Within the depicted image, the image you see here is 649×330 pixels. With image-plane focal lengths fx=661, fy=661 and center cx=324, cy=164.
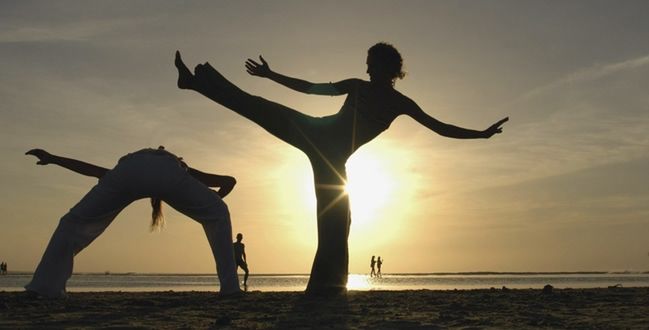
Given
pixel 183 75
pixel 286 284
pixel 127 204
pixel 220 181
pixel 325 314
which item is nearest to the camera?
pixel 325 314

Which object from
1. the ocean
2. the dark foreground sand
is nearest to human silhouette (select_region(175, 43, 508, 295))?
the dark foreground sand

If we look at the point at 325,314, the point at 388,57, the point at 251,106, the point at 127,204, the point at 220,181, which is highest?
the point at 388,57

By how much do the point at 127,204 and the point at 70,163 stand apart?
909 mm

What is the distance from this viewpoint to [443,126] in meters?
9.05

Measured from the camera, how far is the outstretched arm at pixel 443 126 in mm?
9047

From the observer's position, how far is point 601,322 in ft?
20.1

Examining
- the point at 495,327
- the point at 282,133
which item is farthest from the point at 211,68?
the point at 495,327

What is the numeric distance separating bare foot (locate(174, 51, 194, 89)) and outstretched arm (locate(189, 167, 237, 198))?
1163 mm

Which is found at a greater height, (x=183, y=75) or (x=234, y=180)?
(x=183, y=75)

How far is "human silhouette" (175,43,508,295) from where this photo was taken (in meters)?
8.88

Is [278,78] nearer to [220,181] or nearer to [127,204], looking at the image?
[220,181]

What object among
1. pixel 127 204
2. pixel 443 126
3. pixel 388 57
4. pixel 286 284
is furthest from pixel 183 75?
pixel 286 284

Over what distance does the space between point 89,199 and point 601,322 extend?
19.7ft

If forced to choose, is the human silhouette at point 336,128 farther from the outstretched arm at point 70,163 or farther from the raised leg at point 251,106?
the outstretched arm at point 70,163
